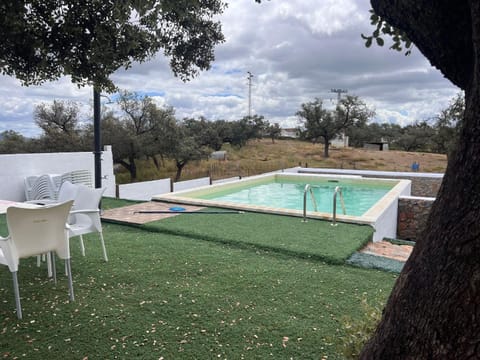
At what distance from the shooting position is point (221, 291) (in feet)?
11.1

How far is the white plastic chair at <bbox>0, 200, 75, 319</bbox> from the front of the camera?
2.78 meters

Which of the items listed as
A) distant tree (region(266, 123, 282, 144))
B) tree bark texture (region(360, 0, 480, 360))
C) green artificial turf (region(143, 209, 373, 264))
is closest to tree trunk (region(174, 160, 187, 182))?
green artificial turf (region(143, 209, 373, 264))

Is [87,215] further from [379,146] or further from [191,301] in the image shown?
[379,146]

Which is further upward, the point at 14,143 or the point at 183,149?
the point at 14,143

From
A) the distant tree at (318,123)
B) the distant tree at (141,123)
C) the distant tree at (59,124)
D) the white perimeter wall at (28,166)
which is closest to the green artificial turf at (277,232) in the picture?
the white perimeter wall at (28,166)

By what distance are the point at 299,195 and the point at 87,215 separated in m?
8.93

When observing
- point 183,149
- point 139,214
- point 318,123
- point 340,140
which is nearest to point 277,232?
point 139,214

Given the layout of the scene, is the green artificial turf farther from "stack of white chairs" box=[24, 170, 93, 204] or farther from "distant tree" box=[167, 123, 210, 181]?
"distant tree" box=[167, 123, 210, 181]

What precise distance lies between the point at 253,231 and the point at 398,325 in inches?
178

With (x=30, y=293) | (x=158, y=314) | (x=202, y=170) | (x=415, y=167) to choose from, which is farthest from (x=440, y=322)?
(x=415, y=167)

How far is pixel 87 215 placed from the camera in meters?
4.25

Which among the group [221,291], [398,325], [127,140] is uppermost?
[127,140]

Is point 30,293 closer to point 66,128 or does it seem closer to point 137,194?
point 137,194

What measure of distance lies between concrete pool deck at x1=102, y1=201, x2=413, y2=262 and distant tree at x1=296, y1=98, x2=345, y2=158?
2149 cm
